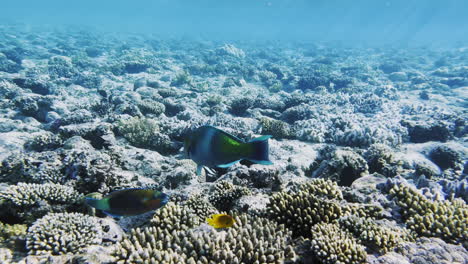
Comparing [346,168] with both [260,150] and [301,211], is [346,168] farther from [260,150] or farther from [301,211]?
[260,150]

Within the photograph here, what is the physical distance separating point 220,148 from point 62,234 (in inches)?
110

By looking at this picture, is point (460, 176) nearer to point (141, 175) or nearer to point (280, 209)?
point (280, 209)

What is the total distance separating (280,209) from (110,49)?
3270 cm

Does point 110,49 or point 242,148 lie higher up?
point 242,148

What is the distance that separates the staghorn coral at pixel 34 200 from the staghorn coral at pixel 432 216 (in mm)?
5522

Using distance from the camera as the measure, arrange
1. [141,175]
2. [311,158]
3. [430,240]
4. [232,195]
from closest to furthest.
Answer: [430,240] < [232,195] < [141,175] < [311,158]

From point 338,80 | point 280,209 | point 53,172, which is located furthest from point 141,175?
point 338,80

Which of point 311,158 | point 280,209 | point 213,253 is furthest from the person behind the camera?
point 311,158

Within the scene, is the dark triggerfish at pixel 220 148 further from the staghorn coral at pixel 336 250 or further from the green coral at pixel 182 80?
the green coral at pixel 182 80

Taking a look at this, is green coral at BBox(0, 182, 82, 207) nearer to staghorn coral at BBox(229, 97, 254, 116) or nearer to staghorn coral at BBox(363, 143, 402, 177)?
staghorn coral at BBox(363, 143, 402, 177)

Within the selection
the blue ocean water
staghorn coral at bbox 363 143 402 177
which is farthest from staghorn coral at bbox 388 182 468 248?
staghorn coral at bbox 363 143 402 177

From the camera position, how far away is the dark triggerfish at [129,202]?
2.77m

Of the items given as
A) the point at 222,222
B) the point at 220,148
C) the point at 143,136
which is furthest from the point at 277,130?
the point at 220,148

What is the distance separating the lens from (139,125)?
849 centimetres
